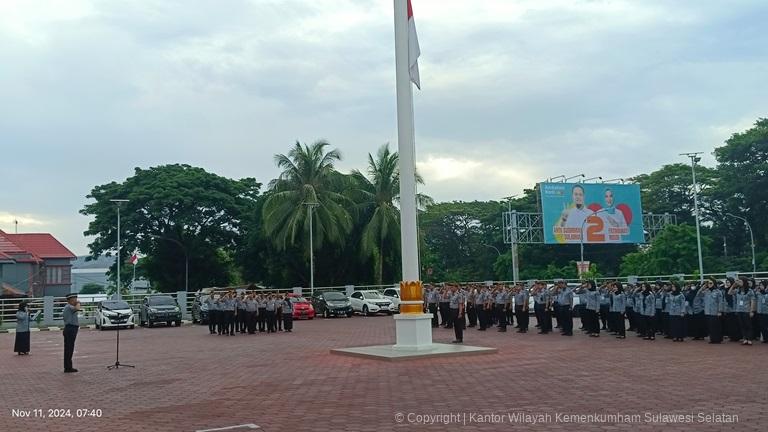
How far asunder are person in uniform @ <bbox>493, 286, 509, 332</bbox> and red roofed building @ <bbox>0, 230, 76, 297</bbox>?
1700 inches

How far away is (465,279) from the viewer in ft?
233

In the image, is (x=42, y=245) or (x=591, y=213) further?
(x=42, y=245)

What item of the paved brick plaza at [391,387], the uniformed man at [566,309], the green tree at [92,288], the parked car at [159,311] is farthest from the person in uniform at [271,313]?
the green tree at [92,288]

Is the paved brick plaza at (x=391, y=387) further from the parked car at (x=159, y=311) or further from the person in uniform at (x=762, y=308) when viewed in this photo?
the parked car at (x=159, y=311)

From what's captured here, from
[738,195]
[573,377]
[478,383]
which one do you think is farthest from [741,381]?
[738,195]

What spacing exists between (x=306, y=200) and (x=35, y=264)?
30157mm

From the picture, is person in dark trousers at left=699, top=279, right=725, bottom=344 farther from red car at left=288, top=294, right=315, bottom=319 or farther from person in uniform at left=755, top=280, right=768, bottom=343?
red car at left=288, top=294, right=315, bottom=319

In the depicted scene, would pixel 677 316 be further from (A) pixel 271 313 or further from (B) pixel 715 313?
(A) pixel 271 313

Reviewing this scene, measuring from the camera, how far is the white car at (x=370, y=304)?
120 feet

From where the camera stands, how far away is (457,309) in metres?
21.8

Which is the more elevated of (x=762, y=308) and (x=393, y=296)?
(x=393, y=296)

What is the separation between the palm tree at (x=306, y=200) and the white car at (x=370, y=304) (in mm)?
6227

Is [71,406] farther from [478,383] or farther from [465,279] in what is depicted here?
[465,279]

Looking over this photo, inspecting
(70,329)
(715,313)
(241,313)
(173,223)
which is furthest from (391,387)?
(173,223)
